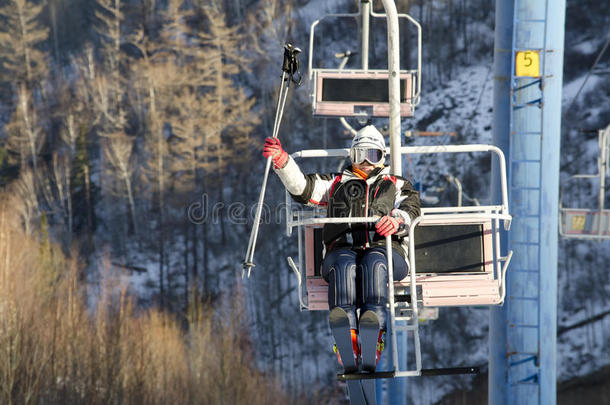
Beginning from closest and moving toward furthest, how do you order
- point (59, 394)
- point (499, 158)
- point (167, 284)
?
point (499, 158), point (59, 394), point (167, 284)

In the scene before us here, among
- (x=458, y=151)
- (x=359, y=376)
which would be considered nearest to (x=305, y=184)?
(x=458, y=151)

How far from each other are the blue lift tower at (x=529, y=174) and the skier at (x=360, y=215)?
1401mm

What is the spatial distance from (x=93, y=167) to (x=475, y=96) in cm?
1305

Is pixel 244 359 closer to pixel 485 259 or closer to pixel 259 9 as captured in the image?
pixel 259 9

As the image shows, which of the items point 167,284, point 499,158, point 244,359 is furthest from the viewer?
point 167,284

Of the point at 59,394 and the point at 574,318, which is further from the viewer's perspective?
the point at 574,318

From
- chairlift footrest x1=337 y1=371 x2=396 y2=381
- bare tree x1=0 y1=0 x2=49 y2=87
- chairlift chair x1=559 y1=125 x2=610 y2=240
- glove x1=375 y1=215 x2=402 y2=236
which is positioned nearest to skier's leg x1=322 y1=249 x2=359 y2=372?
chairlift footrest x1=337 y1=371 x2=396 y2=381

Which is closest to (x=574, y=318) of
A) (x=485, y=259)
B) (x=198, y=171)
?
(x=198, y=171)

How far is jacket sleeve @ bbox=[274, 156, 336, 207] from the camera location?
5.68 m

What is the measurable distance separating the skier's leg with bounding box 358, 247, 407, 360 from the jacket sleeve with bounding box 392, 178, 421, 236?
0.30m

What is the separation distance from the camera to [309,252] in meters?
5.90

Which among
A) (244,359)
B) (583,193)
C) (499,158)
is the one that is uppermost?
(499,158)

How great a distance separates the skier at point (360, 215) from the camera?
207 inches

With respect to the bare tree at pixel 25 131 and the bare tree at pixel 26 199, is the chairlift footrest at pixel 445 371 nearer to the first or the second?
the bare tree at pixel 26 199
